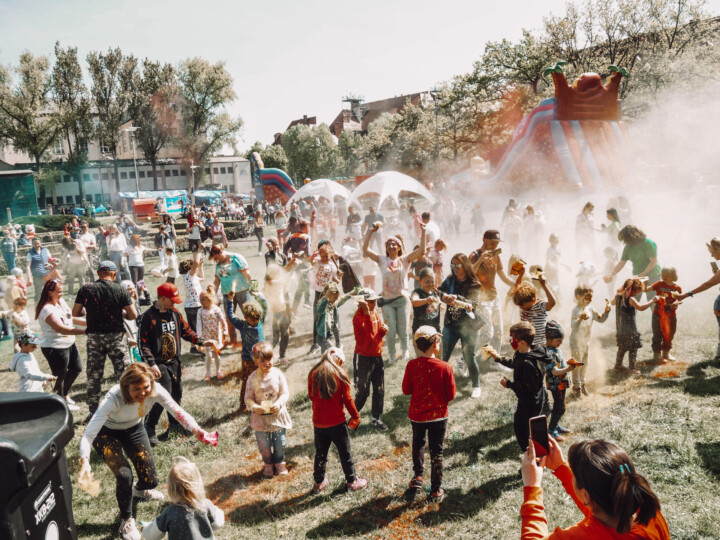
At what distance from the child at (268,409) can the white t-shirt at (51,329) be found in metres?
2.81

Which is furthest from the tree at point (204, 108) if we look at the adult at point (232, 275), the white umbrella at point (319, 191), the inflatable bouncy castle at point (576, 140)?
the adult at point (232, 275)

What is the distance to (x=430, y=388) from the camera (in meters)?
4.10

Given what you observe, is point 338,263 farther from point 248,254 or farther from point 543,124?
point 248,254

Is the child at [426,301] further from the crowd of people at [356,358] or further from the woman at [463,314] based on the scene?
the woman at [463,314]

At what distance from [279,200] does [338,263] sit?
77.5ft

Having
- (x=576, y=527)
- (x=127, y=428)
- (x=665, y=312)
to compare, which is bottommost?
(x=127, y=428)

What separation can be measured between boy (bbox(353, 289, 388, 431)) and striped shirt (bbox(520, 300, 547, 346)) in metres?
1.57

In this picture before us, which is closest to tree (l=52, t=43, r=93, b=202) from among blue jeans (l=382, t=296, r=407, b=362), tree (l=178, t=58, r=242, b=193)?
tree (l=178, t=58, r=242, b=193)

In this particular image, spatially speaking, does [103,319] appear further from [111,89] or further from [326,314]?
[111,89]

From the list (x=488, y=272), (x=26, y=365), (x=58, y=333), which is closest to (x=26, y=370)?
(x=26, y=365)

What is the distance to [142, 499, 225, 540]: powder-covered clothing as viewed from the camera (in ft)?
9.53

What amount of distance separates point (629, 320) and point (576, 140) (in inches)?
399

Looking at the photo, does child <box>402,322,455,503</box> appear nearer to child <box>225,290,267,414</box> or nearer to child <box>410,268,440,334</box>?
child <box>410,268,440,334</box>

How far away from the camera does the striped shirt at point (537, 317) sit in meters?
5.41
